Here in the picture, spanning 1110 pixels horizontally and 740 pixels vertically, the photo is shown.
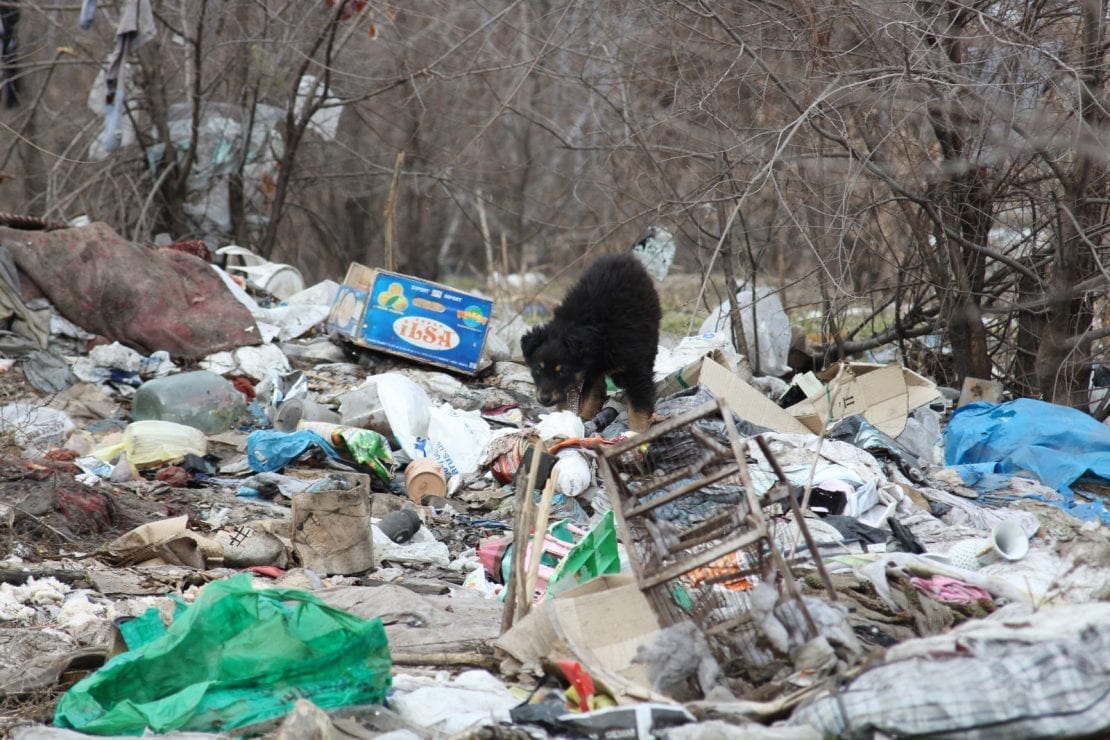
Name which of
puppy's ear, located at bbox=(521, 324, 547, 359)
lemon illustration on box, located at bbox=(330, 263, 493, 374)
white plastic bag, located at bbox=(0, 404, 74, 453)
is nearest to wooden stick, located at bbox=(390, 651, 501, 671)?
puppy's ear, located at bbox=(521, 324, 547, 359)

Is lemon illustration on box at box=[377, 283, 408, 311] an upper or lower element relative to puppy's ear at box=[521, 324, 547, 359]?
upper

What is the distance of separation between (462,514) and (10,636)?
102 inches

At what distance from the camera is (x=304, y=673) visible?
3.33 meters

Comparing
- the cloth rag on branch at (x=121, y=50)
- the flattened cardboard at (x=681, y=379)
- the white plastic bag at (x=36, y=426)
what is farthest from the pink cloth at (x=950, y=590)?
the cloth rag on branch at (x=121, y=50)

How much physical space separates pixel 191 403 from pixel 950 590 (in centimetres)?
512

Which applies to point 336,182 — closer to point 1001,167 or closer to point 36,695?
point 1001,167

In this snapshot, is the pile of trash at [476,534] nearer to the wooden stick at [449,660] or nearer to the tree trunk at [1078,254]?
the wooden stick at [449,660]

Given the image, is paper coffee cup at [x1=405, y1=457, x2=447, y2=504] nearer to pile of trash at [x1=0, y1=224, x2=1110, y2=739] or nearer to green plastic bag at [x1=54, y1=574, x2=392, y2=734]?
pile of trash at [x1=0, y1=224, x2=1110, y2=739]

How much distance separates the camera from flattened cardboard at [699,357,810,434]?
6922 mm

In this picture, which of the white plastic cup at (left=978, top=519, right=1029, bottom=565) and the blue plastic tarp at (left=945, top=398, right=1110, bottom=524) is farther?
the blue plastic tarp at (left=945, top=398, right=1110, bottom=524)

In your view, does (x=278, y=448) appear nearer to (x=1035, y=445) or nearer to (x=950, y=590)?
(x=950, y=590)

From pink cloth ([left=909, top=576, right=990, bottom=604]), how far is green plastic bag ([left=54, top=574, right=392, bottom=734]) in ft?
6.17

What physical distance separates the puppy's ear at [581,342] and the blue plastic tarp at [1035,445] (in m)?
2.17

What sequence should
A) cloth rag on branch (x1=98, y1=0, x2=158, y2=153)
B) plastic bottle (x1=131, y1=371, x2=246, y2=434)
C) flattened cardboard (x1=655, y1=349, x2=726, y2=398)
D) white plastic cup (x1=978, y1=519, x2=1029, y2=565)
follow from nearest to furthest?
1. white plastic cup (x1=978, y1=519, x2=1029, y2=565)
2. plastic bottle (x1=131, y1=371, x2=246, y2=434)
3. flattened cardboard (x1=655, y1=349, x2=726, y2=398)
4. cloth rag on branch (x1=98, y1=0, x2=158, y2=153)
